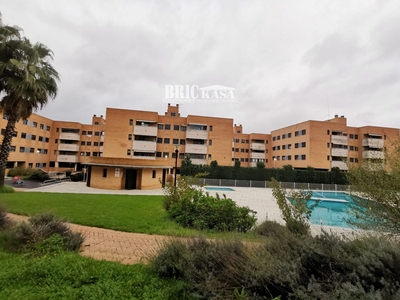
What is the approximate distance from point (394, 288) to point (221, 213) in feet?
20.3

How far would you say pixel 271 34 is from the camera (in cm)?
1416

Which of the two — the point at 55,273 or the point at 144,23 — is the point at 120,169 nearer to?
the point at 144,23

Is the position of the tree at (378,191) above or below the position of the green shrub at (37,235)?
above

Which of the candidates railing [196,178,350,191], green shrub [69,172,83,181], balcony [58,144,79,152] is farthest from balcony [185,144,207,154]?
balcony [58,144,79,152]

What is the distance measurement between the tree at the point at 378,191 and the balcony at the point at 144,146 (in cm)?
3187

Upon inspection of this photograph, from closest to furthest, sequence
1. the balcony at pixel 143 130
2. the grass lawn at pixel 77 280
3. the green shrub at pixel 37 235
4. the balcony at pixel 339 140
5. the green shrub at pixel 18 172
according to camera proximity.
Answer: the grass lawn at pixel 77 280
the green shrub at pixel 37 235
the green shrub at pixel 18 172
the balcony at pixel 143 130
the balcony at pixel 339 140

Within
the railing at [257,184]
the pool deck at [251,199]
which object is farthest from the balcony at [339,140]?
the pool deck at [251,199]

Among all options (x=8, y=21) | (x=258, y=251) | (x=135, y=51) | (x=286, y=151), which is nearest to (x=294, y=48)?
(x=135, y=51)

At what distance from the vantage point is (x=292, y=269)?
250 cm

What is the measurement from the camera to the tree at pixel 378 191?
179 inches

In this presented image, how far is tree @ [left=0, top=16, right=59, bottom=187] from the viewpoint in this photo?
1281 centimetres

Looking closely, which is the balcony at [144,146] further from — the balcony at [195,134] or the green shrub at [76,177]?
the green shrub at [76,177]

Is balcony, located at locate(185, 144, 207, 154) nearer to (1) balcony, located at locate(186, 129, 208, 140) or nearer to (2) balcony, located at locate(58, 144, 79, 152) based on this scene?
(1) balcony, located at locate(186, 129, 208, 140)

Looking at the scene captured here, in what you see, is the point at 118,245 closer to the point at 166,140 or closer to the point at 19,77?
the point at 19,77
